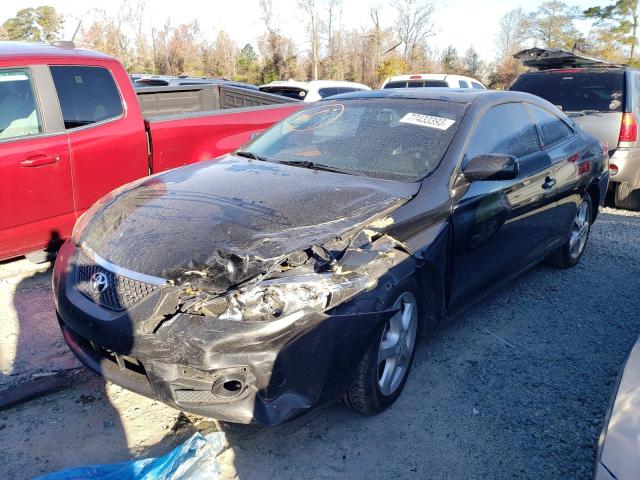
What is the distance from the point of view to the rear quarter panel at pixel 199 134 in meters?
5.25

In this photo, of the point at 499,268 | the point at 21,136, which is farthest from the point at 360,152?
the point at 21,136

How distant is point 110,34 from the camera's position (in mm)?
23891

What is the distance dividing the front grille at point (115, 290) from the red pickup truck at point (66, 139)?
5.92 ft

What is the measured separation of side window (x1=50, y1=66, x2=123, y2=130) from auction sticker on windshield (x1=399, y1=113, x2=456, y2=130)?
2.64 metres

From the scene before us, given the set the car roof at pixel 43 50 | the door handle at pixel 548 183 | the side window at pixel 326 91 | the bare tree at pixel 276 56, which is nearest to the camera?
the door handle at pixel 548 183

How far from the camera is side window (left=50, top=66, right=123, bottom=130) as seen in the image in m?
4.62

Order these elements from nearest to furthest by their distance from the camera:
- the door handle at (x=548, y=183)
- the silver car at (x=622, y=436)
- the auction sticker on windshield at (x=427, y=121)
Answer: the silver car at (x=622, y=436)
the auction sticker on windshield at (x=427, y=121)
the door handle at (x=548, y=183)

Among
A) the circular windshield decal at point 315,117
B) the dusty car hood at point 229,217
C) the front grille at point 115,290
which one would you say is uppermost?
the circular windshield decal at point 315,117

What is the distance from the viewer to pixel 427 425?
303cm

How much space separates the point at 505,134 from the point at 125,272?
283 cm

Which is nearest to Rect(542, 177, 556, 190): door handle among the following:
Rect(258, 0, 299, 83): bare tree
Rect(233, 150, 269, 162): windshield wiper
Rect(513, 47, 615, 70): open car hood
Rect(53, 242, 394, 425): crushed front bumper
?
Rect(233, 150, 269, 162): windshield wiper

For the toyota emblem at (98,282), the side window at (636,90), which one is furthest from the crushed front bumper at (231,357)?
the side window at (636,90)

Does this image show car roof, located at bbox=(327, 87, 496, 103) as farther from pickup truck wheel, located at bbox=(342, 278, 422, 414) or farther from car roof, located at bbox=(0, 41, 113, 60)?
car roof, located at bbox=(0, 41, 113, 60)

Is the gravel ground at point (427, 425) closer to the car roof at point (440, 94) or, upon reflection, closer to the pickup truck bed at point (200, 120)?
the car roof at point (440, 94)
